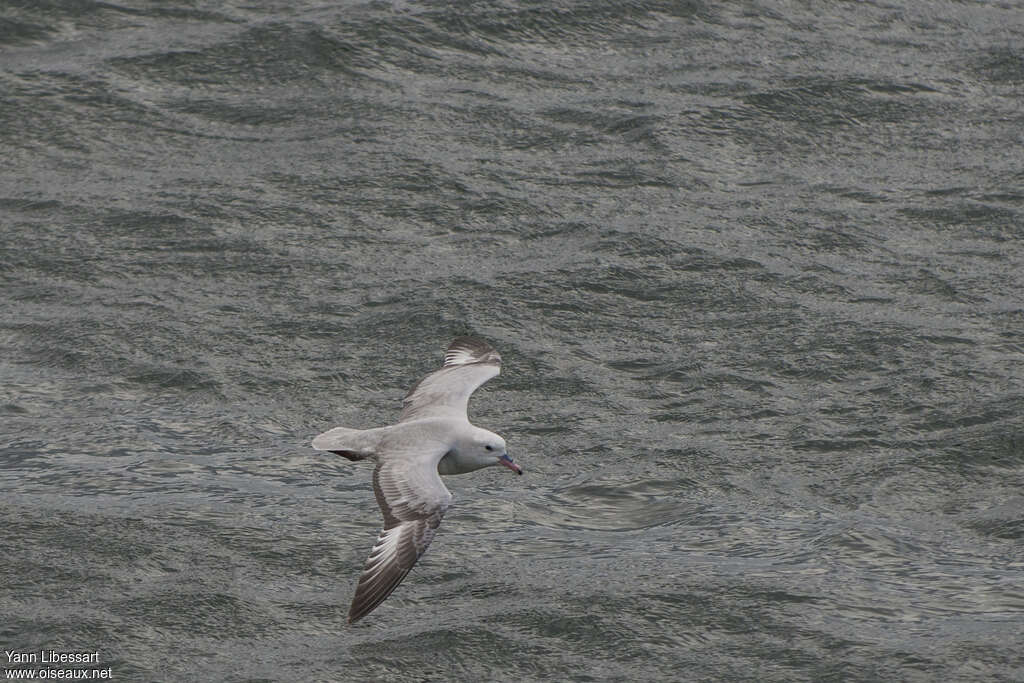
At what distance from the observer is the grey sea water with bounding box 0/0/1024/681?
788 cm

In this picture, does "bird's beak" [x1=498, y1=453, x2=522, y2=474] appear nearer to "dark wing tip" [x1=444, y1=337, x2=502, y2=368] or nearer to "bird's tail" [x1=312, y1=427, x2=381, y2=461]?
"bird's tail" [x1=312, y1=427, x2=381, y2=461]

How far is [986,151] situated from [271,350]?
6.38m

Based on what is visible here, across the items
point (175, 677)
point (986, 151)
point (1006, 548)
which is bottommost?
point (175, 677)

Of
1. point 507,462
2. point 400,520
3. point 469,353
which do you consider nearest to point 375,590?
Result: point 400,520

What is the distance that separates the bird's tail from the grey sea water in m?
0.62

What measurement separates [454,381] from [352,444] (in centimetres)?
122

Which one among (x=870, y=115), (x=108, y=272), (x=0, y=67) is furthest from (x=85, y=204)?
(x=870, y=115)

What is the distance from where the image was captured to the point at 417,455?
793 cm

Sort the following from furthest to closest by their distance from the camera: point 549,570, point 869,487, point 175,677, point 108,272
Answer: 1. point 108,272
2. point 869,487
3. point 549,570
4. point 175,677

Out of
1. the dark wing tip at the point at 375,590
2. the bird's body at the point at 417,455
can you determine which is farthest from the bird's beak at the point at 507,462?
the dark wing tip at the point at 375,590

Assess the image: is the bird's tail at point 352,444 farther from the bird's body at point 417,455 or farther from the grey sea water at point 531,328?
the grey sea water at point 531,328

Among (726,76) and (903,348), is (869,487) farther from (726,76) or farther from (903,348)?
(726,76)

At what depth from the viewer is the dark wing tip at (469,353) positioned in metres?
9.68

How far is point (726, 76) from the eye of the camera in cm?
1430
